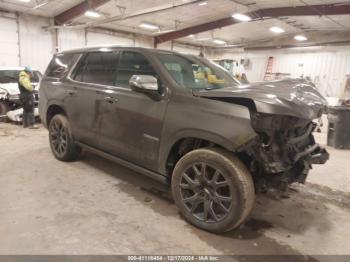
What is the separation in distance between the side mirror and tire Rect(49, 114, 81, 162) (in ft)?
5.59

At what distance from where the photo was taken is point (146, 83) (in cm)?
289

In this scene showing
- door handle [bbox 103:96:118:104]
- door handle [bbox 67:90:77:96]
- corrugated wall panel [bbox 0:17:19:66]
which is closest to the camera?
door handle [bbox 103:96:118:104]

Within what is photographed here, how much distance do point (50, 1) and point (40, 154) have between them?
6956mm

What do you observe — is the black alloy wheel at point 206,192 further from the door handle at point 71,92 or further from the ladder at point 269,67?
the ladder at point 269,67

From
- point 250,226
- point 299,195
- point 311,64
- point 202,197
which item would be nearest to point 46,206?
point 202,197

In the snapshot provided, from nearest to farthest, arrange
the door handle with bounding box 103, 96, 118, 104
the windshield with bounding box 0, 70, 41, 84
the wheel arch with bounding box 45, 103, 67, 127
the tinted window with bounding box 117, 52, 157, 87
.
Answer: the tinted window with bounding box 117, 52, 157, 87, the door handle with bounding box 103, 96, 118, 104, the wheel arch with bounding box 45, 103, 67, 127, the windshield with bounding box 0, 70, 41, 84

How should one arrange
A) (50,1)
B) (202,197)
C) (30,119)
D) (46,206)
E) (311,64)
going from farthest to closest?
(311,64), (50,1), (30,119), (46,206), (202,197)

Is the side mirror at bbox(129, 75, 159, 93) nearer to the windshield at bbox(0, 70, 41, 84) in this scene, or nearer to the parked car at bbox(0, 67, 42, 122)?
the parked car at bbox(0, 67, 42, 122)

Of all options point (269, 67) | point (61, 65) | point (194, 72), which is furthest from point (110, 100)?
point (269, 67)

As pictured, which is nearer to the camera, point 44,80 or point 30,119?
point 44,80

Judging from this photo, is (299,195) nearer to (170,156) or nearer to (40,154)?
(170,156)

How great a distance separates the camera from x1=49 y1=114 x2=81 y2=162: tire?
4.16 metres

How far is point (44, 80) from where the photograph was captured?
178 inches

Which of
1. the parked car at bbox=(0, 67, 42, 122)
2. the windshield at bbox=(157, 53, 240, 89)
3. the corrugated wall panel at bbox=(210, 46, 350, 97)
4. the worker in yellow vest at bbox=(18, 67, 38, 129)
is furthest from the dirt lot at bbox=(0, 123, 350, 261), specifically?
the corrugated wall panel at bbox=(210, 46, 350, 97)
